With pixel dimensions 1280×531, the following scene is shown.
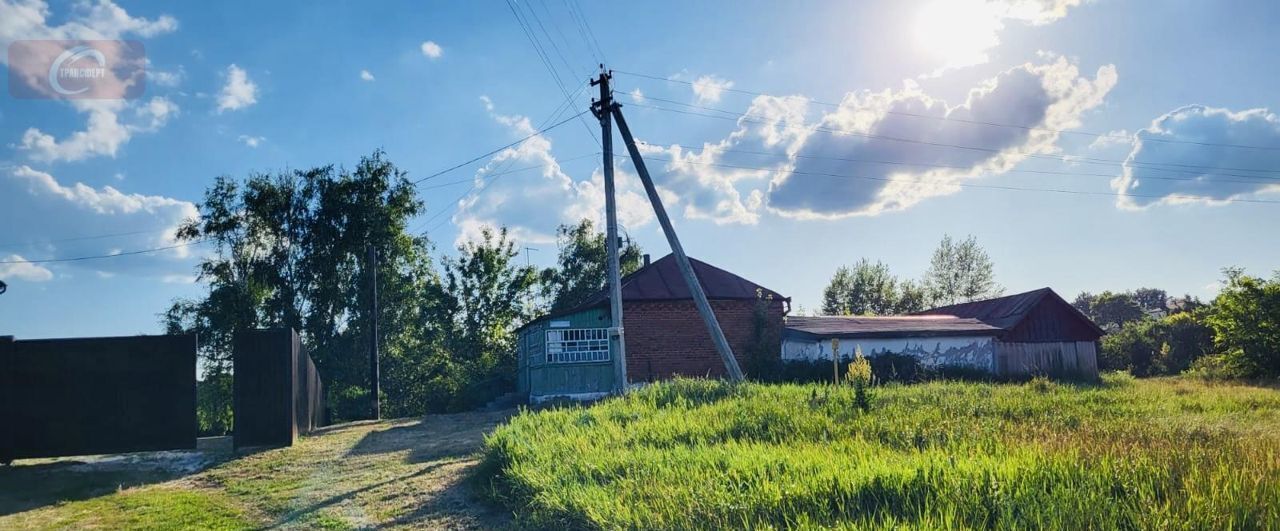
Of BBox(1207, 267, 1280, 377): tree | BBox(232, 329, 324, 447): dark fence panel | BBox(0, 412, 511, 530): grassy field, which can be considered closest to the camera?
BBox(0, 412, 511, 530): grassy field

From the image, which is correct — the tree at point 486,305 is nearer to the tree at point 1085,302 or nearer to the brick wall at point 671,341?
the brick wall at point 671,341

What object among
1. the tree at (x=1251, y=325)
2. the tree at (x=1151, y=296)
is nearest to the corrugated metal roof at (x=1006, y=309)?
the tree at (x=1251, y=325)

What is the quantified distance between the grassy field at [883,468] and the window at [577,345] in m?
12.7

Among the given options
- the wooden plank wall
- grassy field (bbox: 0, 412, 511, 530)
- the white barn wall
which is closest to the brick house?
the white barn wall

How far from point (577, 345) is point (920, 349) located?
37.5 ft

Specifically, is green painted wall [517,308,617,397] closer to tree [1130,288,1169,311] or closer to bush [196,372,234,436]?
bush [196,372,234,436]

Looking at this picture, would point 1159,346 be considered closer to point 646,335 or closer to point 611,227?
point 646,335

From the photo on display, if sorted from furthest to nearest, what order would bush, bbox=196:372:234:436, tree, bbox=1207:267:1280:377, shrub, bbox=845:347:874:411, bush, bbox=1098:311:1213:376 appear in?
bush, bbox=1098:311:1213:376, bush, bbox=196:372:234:436, tree, bbox=1207:267:1280:377, shrub, bbox=845:347:874:411

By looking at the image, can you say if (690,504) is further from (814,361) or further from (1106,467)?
(814,361)

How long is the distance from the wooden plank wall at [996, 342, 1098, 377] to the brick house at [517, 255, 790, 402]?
846 cm

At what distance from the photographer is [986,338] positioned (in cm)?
2559

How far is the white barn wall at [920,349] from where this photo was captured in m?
23.0

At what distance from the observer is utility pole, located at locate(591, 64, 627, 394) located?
15.9 metres

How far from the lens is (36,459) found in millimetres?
12227
